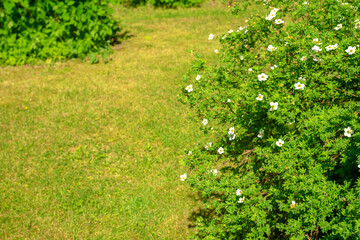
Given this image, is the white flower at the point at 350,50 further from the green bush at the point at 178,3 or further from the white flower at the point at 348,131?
the green bush at the point at 178,3

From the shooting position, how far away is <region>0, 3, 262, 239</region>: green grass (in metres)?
3.89

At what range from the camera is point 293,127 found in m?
3.17

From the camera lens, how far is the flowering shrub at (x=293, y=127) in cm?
229

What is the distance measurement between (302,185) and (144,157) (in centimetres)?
277

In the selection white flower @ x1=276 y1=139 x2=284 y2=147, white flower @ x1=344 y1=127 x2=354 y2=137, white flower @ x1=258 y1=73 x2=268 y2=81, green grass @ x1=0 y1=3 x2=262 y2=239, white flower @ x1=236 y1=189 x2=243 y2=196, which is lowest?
green grass @ x1=0 y1=3 x2=262 y2=239

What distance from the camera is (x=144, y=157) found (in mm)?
4719

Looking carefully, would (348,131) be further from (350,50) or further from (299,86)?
(350,50)

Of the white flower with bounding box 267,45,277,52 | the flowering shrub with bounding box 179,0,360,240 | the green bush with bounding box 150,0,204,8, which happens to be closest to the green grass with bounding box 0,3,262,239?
the flowering shrub with bounding box 179,0,360,240

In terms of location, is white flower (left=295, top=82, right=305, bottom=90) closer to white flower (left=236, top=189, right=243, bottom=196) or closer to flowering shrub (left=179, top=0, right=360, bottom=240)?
flowering shrub (left=179, top=0, right=360, bottom=240)

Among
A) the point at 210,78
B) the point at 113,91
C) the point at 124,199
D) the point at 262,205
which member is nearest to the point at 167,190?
the point at 124,199

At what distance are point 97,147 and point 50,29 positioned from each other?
3.49m

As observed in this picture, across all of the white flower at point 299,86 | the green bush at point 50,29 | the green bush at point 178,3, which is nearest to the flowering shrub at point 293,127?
the white flower at point 299,86

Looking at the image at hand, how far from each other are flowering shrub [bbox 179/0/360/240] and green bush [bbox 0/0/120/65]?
4.41 metres

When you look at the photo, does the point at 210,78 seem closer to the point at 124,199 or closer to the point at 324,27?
the point at 324,27
